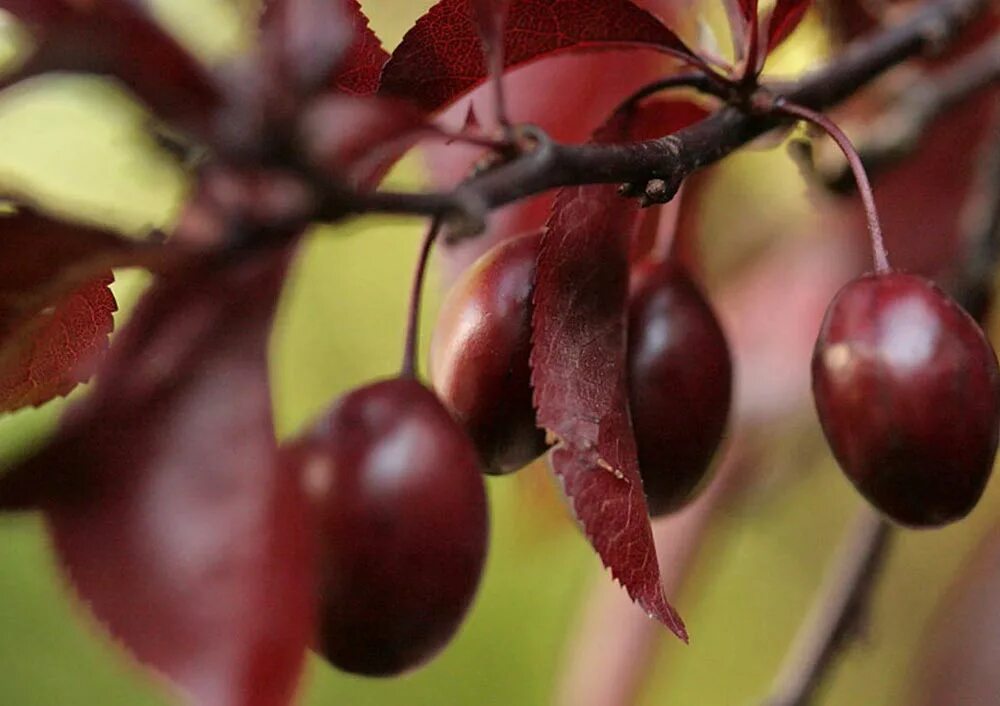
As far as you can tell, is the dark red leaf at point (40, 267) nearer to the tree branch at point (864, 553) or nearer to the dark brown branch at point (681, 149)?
the dark brown branch at point (681, 149)

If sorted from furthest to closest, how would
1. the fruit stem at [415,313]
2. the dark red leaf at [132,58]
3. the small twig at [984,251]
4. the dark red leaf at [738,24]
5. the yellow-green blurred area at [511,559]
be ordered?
the yellow-green blurred area at [511,559] → the small twig at [984,251] → the dark red leaf at [738,24] → the fruit stem at [415,313] → the dark red leaf at [132,58]

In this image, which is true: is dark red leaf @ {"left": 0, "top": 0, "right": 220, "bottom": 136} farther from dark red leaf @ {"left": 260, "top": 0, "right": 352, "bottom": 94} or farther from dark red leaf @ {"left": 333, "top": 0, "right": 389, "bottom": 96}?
dark red leaf @ {"left": 333, "top": 0, "right": 389, "bottom": 96}

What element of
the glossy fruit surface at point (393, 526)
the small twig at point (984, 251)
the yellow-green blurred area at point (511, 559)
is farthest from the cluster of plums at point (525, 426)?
the yellow-green blurred area at point (511, 559)

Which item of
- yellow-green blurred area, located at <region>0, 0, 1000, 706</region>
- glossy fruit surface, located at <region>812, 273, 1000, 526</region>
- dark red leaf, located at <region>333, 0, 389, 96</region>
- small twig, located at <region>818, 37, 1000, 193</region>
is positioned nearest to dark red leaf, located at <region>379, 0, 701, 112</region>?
dark red leaf, located at <region>333, 0, 389, 96</region>

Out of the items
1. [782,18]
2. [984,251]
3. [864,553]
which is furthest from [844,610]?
[782,18]

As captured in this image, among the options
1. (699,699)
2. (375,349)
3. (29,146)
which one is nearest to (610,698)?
(699,699)
